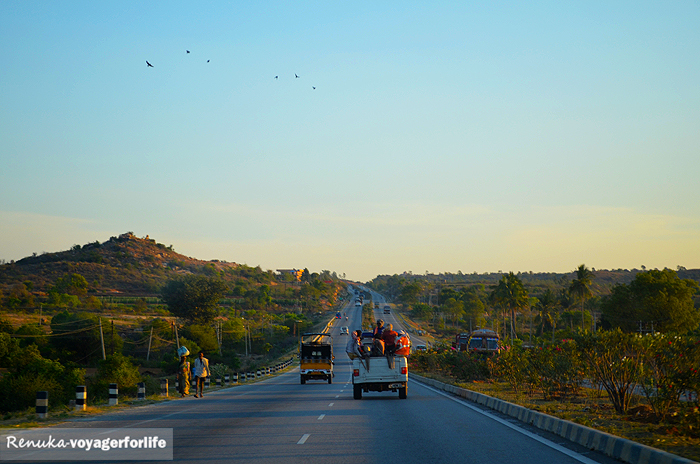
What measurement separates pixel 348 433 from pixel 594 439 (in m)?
4.68

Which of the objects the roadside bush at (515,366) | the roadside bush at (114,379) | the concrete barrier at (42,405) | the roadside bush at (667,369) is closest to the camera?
the roadside bush at (667,369)

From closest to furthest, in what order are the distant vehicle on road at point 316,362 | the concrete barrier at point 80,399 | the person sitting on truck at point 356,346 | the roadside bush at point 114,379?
1. the concrete barrier at point 80,399
2. the person sitting on truck at point 356,346
3. the roadside bush at point 114,379
4. the distant vehicle on road at point 316,362

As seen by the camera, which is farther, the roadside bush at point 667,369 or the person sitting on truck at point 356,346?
the person sitting on truck at point 356,346

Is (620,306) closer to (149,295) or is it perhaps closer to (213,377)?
(213,377)

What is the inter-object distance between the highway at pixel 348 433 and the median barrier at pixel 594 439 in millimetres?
263

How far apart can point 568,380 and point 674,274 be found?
65702mm

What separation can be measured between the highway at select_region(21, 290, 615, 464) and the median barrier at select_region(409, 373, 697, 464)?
0.26 metres

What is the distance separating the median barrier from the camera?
868 cm

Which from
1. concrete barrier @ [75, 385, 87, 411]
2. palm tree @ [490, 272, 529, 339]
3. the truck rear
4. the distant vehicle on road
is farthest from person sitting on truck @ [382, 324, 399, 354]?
palm tree @ [490, 272, 529, 339]

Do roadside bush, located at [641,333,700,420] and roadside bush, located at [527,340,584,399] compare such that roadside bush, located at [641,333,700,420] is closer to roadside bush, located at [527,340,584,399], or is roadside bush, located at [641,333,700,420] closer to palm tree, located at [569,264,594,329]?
roadside bush, located at [527,340,584,399]

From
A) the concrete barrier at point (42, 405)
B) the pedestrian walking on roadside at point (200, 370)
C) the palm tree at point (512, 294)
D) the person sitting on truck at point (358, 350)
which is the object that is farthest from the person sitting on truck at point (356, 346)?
the palm tree at point (512, 294)

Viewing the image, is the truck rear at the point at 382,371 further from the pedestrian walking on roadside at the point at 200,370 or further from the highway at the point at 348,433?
the pedestrian walking on roadside at the point at 200,370

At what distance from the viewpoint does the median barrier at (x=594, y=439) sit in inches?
342

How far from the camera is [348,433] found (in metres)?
13.1
